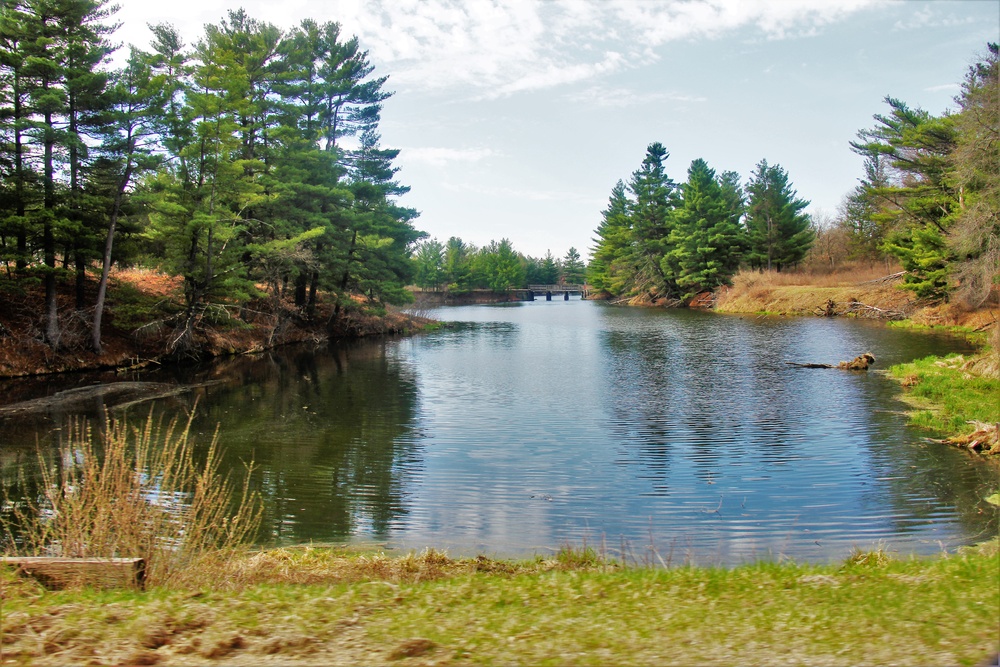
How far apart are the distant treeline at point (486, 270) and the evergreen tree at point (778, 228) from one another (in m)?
38.9

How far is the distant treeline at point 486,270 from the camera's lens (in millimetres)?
102188

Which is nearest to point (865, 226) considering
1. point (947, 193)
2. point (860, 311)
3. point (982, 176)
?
point (860, 311)

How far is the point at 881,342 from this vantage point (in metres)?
32.1

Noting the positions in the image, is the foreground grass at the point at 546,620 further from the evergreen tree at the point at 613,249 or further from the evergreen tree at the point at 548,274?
the evergreen tree at the point at 548,274

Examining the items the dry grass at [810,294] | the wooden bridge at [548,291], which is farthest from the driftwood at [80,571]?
the wooden bridge at [548,291]

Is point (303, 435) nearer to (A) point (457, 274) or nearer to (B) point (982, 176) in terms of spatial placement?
(B) point (982, 176)

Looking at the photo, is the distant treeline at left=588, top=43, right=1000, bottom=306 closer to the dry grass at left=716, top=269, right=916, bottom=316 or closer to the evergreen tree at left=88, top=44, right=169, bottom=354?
the dry grass at left=716, top=269, right=916, bottom=316

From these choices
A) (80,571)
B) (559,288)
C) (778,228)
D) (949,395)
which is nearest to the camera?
(80,571)

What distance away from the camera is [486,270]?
110 meters

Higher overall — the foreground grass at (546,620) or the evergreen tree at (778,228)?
the evergreen tree at (778,228)

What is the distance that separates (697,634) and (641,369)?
21.9 metres

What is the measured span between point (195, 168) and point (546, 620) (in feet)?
95.2

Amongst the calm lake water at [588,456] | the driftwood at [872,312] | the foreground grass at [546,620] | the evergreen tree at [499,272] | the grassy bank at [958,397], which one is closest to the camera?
the foreground grass at [546,620]

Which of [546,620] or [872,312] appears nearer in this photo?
[546,620]
